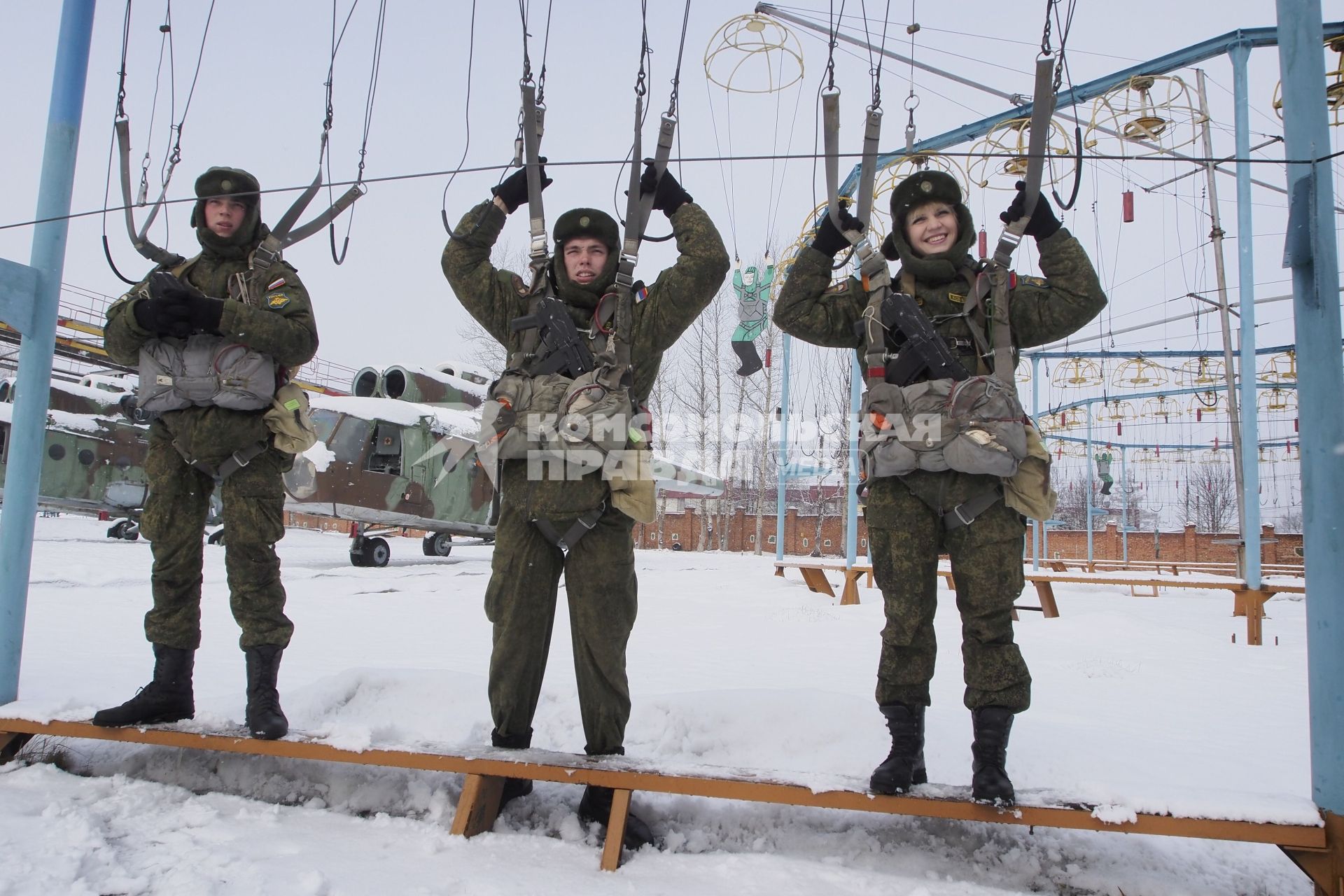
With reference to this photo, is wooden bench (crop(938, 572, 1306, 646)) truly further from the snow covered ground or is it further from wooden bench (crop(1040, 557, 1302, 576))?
wooden bench (crop(1040, 557, 1302, 576))

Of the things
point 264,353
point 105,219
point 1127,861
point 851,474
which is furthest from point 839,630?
point 105,219

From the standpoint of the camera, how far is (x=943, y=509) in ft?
7.41

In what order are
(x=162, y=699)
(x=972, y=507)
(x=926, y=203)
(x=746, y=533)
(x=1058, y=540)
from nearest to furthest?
1. (x=972, y=507)
2. (x=926, y=203)
3. (x=162, y=699)
4. (x=1058, y=540)
5. (x=746, y=533)

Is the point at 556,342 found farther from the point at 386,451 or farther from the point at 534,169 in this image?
the point at 386,451

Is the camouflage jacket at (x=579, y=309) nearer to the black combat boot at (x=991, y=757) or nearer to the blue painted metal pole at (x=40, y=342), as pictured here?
the black combat boot at (x=991, y=757)

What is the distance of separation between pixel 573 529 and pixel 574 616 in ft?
0.88

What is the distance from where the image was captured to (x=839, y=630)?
6641 millimetres

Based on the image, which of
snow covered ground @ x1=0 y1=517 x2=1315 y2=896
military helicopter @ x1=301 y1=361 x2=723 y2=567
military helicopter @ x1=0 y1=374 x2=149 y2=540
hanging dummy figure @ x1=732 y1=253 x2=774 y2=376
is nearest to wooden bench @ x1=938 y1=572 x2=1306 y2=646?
snow covered ground @ x1=0 y1=517 x2=1315 y2=896

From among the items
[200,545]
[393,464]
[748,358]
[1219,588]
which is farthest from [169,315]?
[393,464]

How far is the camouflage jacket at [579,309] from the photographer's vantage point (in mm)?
2443

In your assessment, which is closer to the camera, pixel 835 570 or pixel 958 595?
pixel 958 595

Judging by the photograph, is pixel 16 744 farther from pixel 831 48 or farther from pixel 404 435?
pixel 404 435

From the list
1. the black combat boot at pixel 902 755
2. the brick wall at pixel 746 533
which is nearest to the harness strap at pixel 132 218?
the black combat boot at pixel 902 755

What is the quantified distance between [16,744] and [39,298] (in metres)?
1.61
